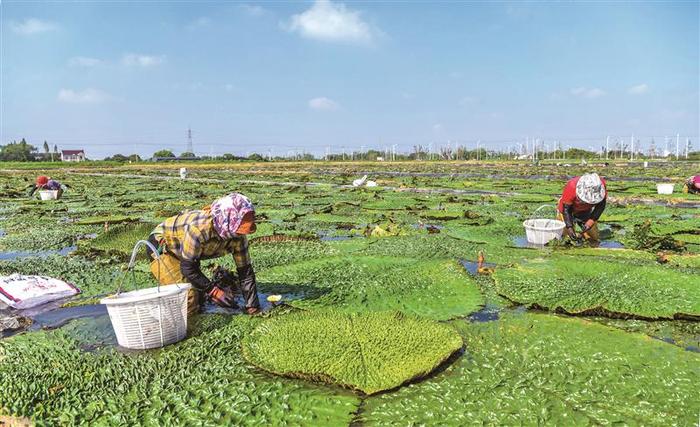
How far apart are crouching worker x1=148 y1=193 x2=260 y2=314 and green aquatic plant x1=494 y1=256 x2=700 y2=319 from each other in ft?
8.05

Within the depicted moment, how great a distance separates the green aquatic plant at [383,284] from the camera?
14.1 feet

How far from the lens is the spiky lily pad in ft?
9.65

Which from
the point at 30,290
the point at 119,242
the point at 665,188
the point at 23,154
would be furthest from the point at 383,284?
the point at 23,154

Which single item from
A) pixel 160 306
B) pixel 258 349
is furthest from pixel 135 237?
pixel 258 349

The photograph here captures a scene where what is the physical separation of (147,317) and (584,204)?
6293mm

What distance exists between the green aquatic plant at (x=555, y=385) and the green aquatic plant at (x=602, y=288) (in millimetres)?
615

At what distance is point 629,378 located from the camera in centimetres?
293

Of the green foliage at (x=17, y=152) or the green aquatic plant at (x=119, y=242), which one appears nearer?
the green aquatic plant at (x=119, y=242)

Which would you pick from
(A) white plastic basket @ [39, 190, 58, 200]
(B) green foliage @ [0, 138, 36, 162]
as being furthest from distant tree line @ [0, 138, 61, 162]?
(A) white plastic basket @ [39, 190, 58, 200]

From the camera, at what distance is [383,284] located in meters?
4.82

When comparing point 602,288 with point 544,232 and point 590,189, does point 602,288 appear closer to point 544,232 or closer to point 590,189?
point 544,232

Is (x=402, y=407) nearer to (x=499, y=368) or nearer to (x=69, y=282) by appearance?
(x=499, y=368)

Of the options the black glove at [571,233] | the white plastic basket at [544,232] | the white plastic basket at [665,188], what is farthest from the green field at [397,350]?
the white plastic basket at [665,188]

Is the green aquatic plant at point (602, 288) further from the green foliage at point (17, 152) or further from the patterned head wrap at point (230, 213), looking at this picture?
the green foliage at point (17, 152)
